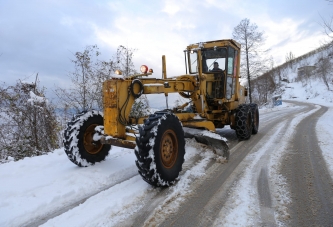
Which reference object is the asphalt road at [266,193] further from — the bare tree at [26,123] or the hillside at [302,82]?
the hillside at [302,82]

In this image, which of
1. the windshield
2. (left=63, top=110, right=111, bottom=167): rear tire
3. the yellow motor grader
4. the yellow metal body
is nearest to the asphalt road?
the yellow motor grader

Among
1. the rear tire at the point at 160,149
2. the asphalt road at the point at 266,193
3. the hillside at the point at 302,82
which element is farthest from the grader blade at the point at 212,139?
the hillside at the point at 302,82

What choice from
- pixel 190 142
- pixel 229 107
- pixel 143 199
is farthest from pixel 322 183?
pixel 229 107

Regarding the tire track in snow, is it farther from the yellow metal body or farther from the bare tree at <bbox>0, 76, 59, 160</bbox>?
the bare tree at <bbox>0, 76, 59, 160</bbox>

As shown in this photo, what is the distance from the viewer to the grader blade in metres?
5.21

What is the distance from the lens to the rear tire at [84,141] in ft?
14.3

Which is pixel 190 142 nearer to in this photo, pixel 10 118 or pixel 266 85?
pixel 10 118

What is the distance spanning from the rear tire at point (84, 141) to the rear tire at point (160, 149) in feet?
5.15

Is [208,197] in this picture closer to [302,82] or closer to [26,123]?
[26,123]

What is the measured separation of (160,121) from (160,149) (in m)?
0.41

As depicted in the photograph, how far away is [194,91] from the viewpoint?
238 inches

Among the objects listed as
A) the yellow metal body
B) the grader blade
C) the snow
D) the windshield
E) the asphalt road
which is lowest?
the asphalt road

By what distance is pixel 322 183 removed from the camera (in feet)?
12.2

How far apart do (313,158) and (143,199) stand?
151 inches
